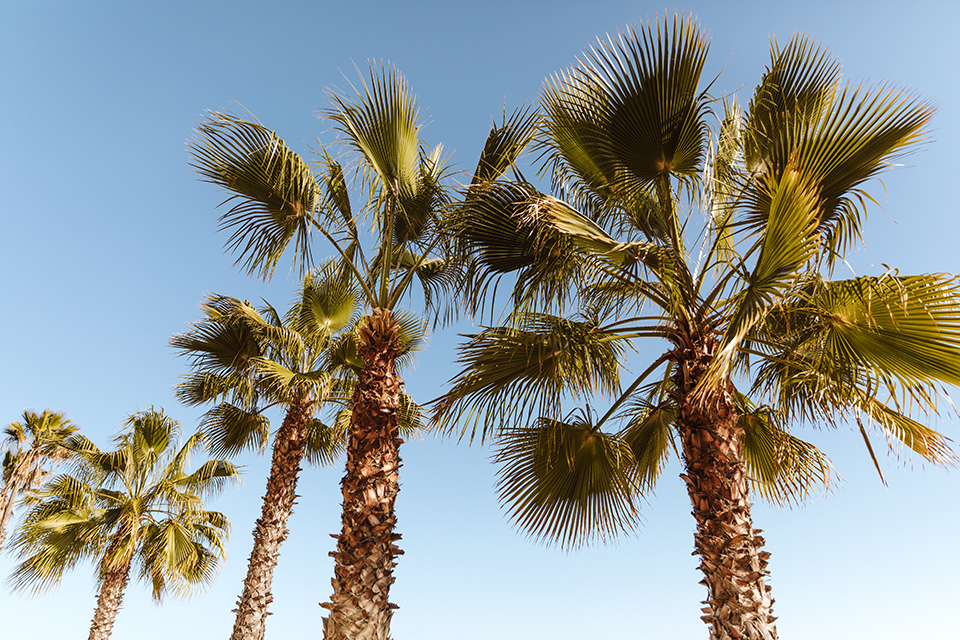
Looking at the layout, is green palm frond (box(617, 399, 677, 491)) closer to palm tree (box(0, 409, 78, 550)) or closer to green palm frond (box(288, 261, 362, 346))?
green palm frond (box(288, 261, 362, 346))

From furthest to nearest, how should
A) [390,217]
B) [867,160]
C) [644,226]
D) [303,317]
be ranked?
[303,317], [390,217], [644,226], [867,160]

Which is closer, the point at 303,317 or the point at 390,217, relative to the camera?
the point at 390,217

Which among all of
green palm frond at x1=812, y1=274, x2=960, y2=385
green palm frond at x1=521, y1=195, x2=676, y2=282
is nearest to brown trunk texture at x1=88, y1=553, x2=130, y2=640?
green palm frond at x1=521, y1=195, x2=676, y2=282

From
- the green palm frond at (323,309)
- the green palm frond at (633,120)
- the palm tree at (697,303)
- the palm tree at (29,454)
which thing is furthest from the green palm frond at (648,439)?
the palm tree at (29,454)

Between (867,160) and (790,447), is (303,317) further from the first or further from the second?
(867,160)

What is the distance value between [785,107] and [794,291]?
7.10 ft

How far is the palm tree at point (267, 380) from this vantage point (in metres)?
A: 8.91

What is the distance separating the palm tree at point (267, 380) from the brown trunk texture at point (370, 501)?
9.33 ft

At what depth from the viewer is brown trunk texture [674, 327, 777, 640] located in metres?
4.08

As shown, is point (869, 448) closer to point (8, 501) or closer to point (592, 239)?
point (592, 239)

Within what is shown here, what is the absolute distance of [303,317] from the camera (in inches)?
408

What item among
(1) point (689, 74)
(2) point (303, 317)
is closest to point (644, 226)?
(1) point (689, 74)

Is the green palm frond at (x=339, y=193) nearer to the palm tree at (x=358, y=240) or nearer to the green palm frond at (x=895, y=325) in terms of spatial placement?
the palm tree at (x=358, y=240)

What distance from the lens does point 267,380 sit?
30.1ft
